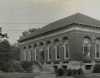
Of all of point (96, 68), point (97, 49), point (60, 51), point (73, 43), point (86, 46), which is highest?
point (73, 43)

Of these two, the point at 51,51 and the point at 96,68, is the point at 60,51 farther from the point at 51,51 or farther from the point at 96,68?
the point at 96,68

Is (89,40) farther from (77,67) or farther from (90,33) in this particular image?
(77,67)

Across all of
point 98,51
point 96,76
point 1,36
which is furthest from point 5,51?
point 98,51

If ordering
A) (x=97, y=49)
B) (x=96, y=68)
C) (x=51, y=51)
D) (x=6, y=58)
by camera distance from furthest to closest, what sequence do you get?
(x=51, y=51), (x=97, y=49), (x=96, y=68), (x=6, y=58)

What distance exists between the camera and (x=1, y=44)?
92.2 ft

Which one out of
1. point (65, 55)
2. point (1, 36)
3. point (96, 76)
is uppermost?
point (1, 36)

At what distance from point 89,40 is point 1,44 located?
14.8 metres

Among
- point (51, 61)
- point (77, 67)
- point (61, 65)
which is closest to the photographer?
point (77, 67)

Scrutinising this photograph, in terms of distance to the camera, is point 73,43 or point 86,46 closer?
point 73,43

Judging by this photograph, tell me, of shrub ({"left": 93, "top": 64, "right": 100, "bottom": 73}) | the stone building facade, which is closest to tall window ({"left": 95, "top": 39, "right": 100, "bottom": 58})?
the stone building facade

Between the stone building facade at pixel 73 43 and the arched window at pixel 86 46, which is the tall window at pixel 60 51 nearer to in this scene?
the stone building facade at pixel 73 43

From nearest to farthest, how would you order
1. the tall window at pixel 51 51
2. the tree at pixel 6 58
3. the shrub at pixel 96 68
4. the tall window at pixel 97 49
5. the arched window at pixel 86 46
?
the tree at pixel 6 58, the shrub at pixel 96 68, the arched window at pixel 86 46, the tall window at pixel 97 49, the tall window at pixel 51 51

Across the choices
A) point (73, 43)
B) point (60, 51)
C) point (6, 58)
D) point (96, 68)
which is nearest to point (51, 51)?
point (60, 51)

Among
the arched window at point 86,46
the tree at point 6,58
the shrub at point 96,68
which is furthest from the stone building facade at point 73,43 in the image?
the tree at point 6,58
